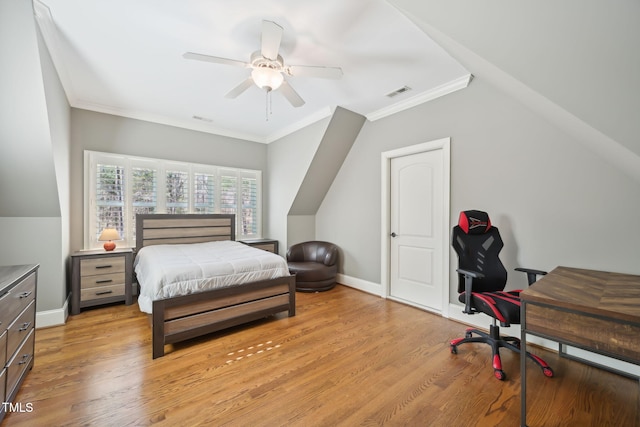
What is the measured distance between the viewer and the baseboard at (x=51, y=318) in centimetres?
270

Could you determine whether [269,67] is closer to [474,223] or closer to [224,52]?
[224,52]

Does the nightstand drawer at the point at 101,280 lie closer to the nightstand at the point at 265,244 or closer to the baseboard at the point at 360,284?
the nightstand at the point at 265,244

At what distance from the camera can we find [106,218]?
146 inches

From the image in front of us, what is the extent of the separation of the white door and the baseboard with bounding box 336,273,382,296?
220 mm

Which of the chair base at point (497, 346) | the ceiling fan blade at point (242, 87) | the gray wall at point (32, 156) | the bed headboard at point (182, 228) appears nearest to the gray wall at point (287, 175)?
the bed headboard at point (182, 228)

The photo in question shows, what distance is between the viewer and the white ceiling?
189 cm

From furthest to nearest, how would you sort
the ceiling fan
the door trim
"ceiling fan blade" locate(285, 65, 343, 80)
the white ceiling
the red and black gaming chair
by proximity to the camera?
1. the door trim
2. the red and black gaming chair
3. "ceiling fan blade" locate(285, 65, 343, 80)
4. the ceiling fan
5. the white ceiling

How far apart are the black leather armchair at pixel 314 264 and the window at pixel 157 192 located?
1104mm

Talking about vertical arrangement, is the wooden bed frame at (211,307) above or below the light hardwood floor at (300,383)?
above

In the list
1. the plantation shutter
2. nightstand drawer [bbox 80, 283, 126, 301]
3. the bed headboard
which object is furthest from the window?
nightstand drawer [bbox 80, 283, 126, 301]

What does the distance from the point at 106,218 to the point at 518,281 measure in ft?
16.9

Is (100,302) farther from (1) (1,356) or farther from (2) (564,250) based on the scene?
(2) (564,250)

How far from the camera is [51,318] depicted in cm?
275

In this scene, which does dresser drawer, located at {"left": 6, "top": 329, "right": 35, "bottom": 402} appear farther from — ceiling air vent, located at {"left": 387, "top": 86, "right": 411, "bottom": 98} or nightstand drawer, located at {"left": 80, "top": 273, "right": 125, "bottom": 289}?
ceiling air vent, located at {"left": 387, "top": 86, "right": 411, "bottom": 98}
